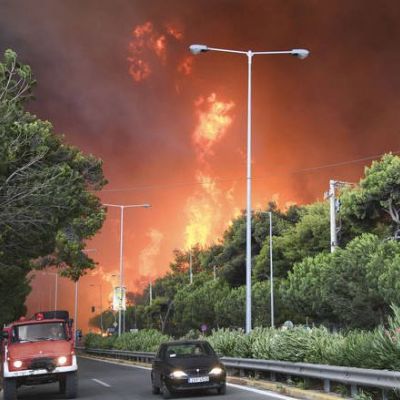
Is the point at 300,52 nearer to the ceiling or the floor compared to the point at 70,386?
nearer to the ceiling

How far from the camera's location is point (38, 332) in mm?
17453

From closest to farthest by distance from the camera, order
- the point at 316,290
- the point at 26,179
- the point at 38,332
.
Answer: the point at 38,332 → the point at 26,179 → the point at 316,290

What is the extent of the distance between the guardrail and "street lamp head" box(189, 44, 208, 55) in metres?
11.2

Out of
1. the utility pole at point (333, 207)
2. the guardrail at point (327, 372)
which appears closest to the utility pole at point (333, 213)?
the utility pole at point (333, 207)

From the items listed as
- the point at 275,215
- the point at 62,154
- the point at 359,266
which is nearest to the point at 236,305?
the point at 275,215

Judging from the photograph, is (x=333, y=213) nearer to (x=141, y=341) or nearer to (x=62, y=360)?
(x=141, y=341)

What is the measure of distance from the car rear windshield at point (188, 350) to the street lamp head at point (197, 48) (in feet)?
38.2

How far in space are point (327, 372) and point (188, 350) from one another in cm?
479

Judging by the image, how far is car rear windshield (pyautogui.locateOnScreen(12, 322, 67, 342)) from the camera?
682 inches

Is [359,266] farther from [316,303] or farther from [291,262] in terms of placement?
[291,262]

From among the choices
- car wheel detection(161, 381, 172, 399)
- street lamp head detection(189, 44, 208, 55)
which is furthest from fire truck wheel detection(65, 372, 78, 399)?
street lamp head detection(189, 44, 208, 55)

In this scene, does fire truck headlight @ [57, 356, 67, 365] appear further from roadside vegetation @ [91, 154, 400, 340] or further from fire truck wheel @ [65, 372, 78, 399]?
roadside vegetation @ [91, 154, 400, 340]

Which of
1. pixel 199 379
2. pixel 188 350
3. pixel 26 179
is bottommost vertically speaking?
pixel 199 379

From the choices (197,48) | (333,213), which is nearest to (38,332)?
(197,48)
